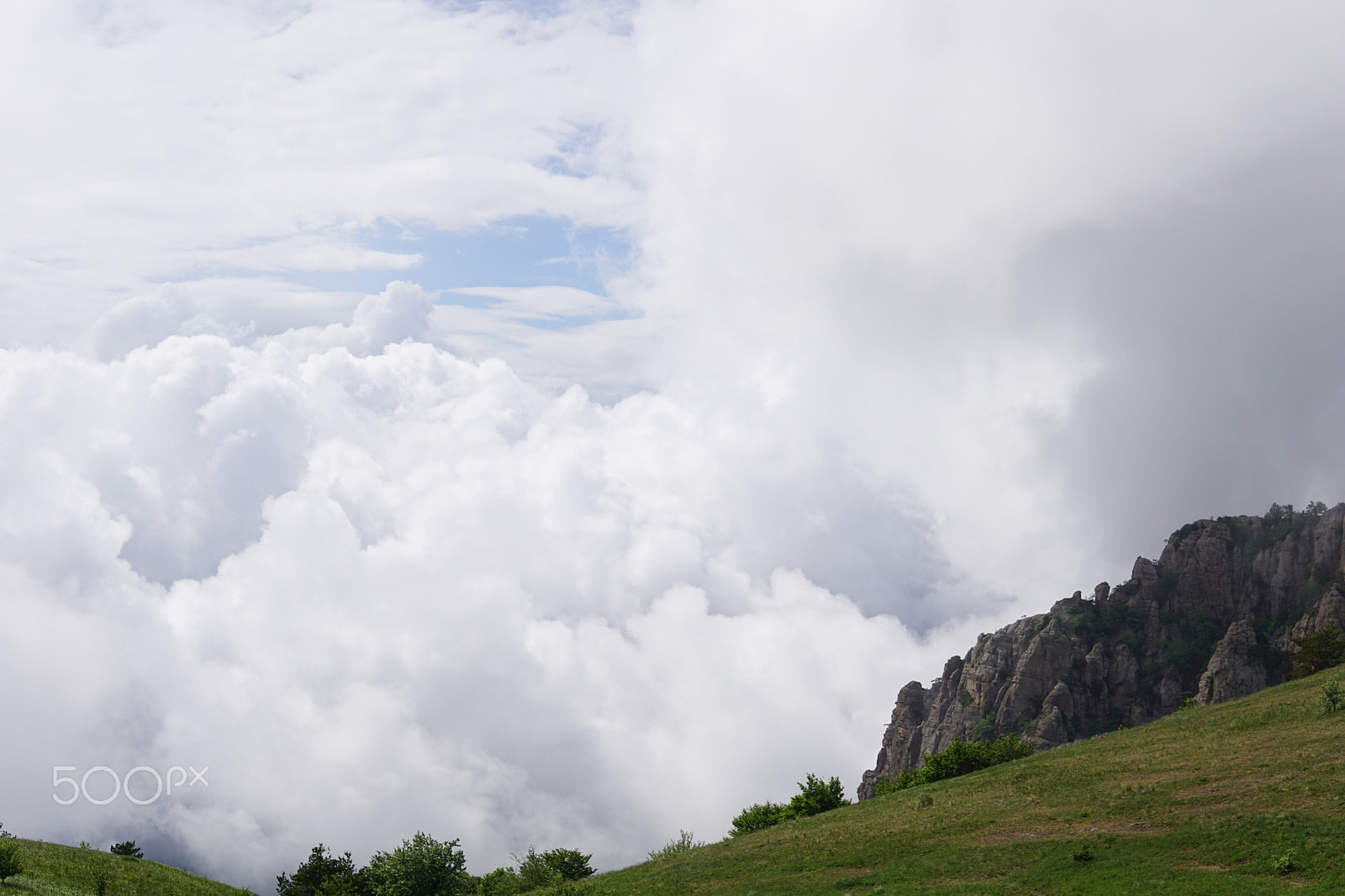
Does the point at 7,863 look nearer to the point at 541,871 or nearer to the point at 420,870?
the point at 420,870

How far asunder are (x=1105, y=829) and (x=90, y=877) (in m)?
48.6

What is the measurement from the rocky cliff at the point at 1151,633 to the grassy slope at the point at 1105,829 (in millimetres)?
98012

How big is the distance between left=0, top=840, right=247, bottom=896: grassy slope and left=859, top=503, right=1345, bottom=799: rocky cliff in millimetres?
133816

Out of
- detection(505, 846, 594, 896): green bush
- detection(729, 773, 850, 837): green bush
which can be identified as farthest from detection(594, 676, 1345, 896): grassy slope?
detection(729, 773, 850, 837): green bush

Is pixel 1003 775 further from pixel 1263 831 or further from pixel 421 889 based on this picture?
pixel 421 889

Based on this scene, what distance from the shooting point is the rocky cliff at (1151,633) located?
150 meters

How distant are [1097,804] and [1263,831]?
9.80 meters

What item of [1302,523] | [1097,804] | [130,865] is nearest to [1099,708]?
[1302,523]

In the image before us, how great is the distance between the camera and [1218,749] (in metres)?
53.0

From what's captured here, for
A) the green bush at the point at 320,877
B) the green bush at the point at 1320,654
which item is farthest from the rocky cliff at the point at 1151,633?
the green bush at the point at 320,877

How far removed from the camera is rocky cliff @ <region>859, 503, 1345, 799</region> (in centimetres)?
14988

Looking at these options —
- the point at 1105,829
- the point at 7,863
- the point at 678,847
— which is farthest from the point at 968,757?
the point at 7,863

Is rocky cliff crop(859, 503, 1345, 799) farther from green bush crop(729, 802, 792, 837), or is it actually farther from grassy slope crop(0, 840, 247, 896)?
grassy slope crop(0, 840, 247, 896)

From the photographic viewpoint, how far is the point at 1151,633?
164875 mm
